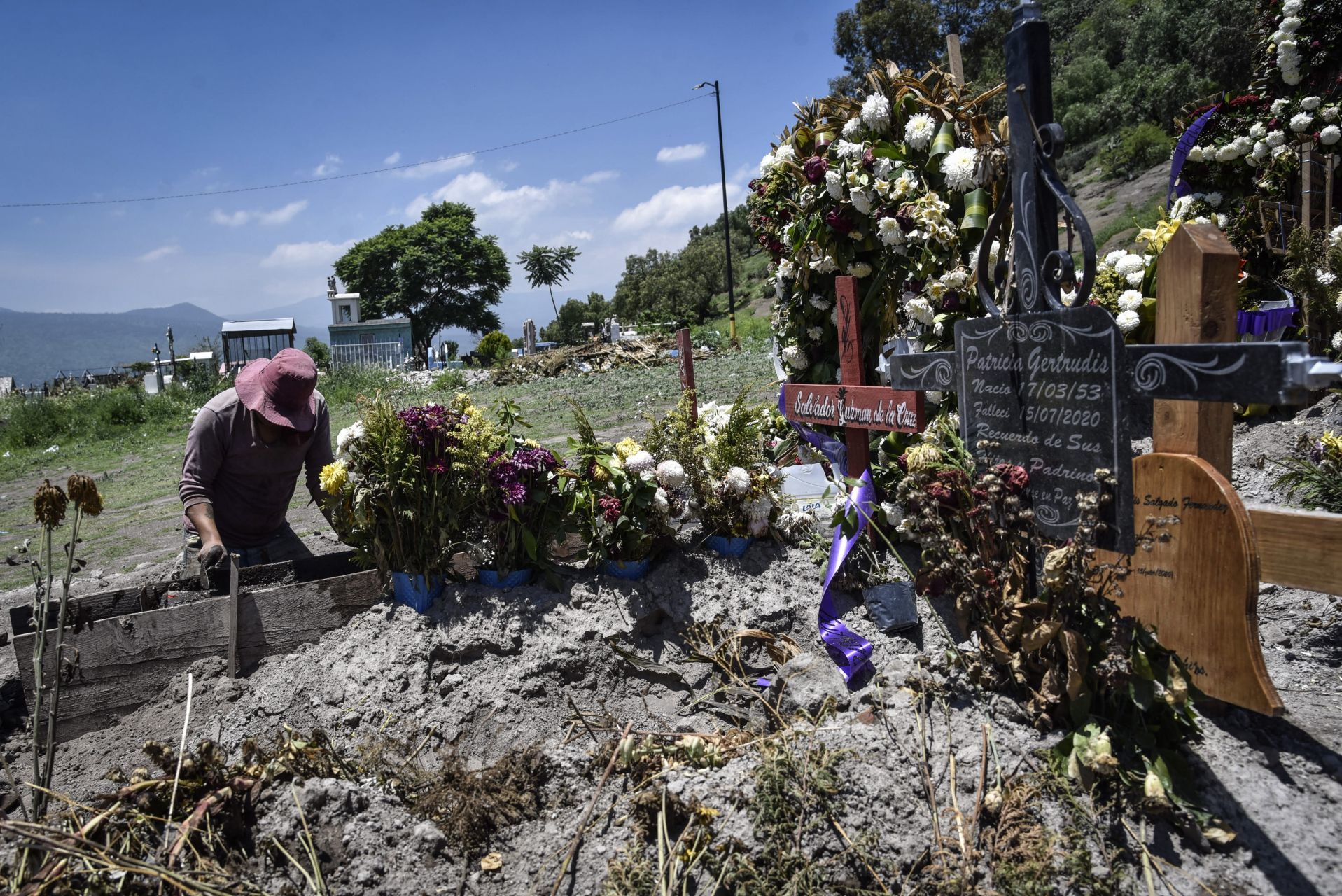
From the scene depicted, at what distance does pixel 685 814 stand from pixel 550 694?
86 cm

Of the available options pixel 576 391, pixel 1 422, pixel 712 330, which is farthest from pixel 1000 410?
pixel 712 330

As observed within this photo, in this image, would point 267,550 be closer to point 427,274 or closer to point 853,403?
point 853,403

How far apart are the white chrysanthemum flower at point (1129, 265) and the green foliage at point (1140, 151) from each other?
31.2 meters

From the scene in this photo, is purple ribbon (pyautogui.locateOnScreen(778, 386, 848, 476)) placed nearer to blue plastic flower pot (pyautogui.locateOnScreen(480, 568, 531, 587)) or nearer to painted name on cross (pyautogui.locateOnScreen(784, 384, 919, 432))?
painted name on cross (pyautogui.locateOnScreen(784, 384, 919, 432))

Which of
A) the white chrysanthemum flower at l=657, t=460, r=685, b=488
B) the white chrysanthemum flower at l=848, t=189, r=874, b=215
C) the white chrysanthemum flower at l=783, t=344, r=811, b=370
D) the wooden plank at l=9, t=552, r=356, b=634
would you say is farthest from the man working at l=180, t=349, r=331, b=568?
the white chrysanthemum flower at l=848, t=189, r=874, b=215

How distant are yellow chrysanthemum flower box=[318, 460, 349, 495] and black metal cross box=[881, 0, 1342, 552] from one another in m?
2.35

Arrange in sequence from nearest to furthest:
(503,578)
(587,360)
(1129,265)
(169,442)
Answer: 1. (503,578)
2. (1129,265)
3. (169,442)
4. (587,360)

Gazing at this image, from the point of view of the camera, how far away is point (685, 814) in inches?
89.2

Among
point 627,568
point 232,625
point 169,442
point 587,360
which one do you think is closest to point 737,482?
point 627,568

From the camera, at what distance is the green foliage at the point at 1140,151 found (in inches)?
1228

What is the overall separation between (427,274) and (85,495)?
5995 cm

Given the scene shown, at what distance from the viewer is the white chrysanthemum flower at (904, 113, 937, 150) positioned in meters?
4.00

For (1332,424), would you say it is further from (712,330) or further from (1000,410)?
(712,330)

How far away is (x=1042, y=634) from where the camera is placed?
2.24 meters
